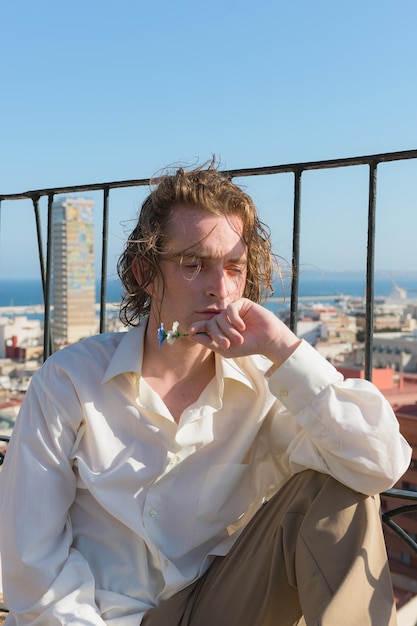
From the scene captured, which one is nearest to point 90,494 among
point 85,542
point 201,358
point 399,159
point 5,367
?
point 85,542

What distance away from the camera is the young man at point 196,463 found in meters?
1.40

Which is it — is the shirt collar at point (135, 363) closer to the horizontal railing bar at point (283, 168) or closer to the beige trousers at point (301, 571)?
the beige trousers at point (301, 571)

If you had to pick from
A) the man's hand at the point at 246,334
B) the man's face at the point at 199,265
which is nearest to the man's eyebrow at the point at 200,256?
the man's face at the point at 199,265

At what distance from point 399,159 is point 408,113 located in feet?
251

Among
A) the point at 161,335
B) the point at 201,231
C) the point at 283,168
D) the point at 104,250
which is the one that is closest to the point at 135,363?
the point at 161,335

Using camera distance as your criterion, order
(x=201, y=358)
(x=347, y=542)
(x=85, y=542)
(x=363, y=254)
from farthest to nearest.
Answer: (x=363, y=254)
(x=201, y=358)
(x=85, y=542)
(x=347, y=542)

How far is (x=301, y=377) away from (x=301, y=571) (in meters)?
0.39

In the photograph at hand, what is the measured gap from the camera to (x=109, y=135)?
7269 centimetres

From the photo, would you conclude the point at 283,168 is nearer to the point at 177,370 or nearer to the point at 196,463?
the point at 177,370

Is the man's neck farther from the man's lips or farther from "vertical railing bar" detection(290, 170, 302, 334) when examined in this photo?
"vertical railing bar" detection(290, 170, 302, 334)

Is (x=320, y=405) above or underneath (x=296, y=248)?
underneath

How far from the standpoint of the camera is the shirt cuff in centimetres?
149

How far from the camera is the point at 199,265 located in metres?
1.61

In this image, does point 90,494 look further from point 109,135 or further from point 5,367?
point 109,135
